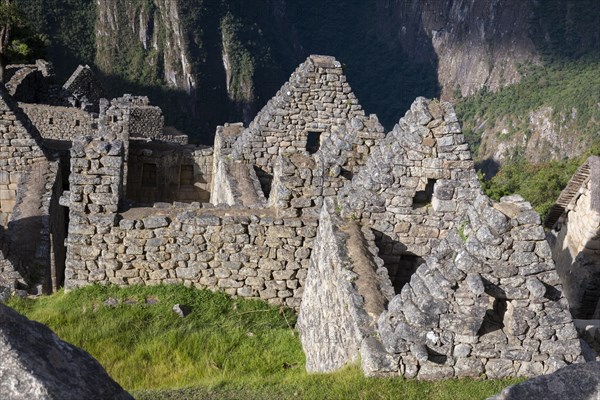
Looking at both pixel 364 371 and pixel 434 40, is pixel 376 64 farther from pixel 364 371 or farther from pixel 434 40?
pixel 364 371

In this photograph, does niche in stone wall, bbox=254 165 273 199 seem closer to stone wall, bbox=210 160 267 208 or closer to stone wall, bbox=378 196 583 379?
stone wall, bbox=210 160 267 208

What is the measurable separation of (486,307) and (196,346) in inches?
140

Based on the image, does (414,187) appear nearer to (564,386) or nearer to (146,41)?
(564,386)

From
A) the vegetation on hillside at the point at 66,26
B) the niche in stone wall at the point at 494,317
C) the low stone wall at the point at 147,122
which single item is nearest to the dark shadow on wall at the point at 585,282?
the niche in stone wall at the point at 494,317

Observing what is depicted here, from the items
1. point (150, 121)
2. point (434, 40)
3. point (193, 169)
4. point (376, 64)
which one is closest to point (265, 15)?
point (376, 64)

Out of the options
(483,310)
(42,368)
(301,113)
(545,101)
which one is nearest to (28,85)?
(301,113)

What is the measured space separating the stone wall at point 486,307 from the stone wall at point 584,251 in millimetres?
5436

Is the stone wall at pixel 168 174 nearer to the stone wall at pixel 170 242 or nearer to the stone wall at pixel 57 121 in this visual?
the stone wall at pixel 170 242

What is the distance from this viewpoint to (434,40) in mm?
180000

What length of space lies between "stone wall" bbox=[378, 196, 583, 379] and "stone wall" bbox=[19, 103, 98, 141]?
66.4 ft

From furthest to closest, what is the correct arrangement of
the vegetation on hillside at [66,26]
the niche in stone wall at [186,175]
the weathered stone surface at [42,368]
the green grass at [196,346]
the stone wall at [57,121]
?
the vegetation on hillside at [66,26] < the stone wall at [57,121] < the niche in stone wall at [186,175] < the green grass at [196,346] < the weathered stone surface at [42,368]

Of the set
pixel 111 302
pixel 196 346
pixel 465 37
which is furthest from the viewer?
pixel 465 37

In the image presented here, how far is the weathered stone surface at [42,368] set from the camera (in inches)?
99.7

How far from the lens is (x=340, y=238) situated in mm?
7168
